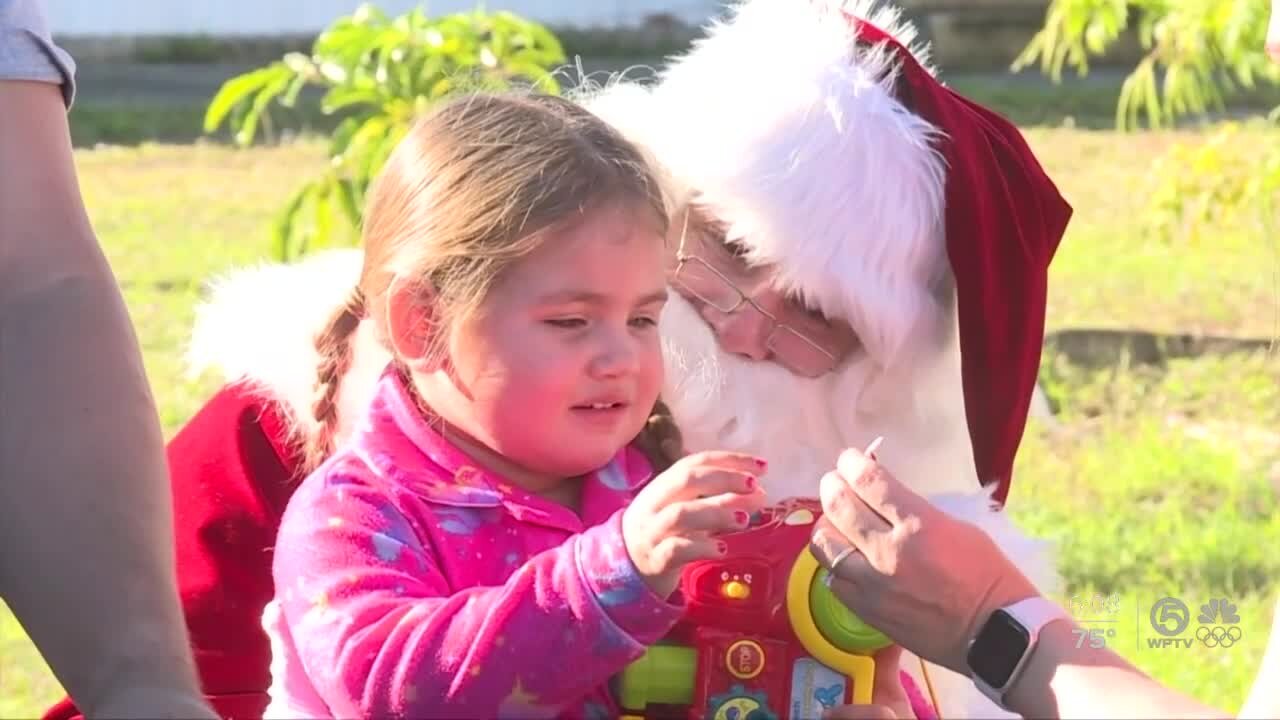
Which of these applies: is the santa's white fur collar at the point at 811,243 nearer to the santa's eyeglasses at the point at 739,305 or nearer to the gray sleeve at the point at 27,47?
the santa's eyeglasses at the point at 739,305

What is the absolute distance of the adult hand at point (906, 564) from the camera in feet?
4.99

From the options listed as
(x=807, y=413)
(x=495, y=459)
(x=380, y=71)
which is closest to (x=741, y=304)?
(x=807, y=413)

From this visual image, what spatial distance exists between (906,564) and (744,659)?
0.60 ft

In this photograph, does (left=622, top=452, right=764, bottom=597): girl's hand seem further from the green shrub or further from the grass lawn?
the green shrub

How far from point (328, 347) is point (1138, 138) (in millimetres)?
6534

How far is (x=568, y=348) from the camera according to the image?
1.59 metres

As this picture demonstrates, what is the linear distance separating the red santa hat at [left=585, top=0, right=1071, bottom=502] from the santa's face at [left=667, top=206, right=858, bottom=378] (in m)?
0.02

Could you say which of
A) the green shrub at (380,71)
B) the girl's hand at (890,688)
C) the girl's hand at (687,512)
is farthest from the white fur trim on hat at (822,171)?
the green shrub at (380,71)

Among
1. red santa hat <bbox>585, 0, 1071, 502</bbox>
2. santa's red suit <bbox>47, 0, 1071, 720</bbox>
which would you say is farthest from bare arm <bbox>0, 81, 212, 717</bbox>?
red santa hat <bbox>585, 0, 1071, 502</bbox>

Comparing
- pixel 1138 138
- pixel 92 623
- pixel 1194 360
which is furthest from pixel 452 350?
pixel 1138 138

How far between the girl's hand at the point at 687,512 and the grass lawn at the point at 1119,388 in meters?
0.85

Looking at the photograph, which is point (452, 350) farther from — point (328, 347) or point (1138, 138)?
point (1138, 138)

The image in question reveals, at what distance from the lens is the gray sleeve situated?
167 cm

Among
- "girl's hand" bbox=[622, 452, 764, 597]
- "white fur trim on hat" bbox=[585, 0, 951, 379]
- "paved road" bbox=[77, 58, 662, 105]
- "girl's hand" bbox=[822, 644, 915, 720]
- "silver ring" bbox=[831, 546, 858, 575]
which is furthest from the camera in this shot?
"paved road" bbox=[77, 58, 662, 105]
